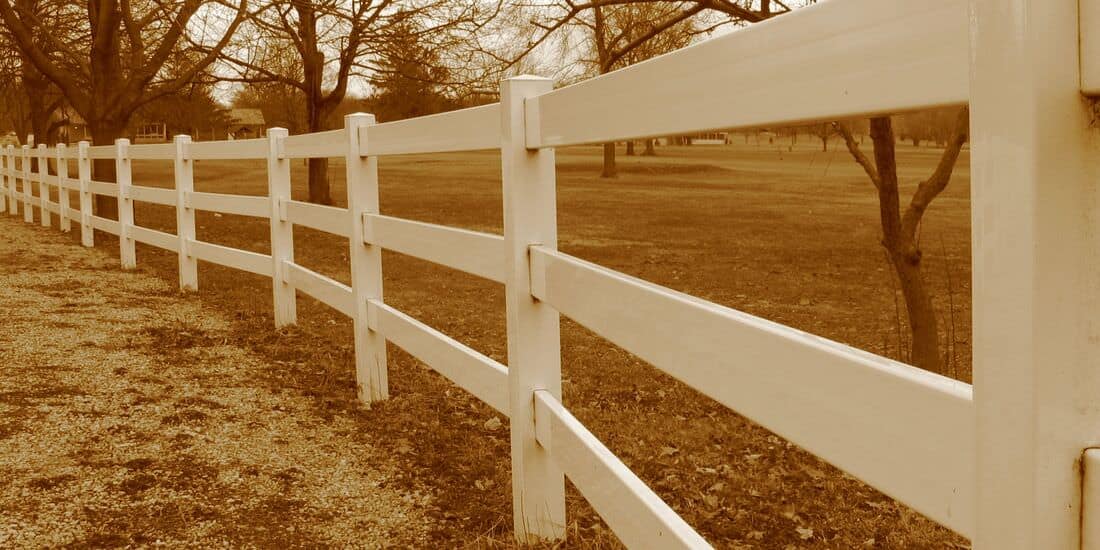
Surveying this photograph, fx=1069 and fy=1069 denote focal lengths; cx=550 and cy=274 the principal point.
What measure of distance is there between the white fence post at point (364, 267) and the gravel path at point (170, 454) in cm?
43

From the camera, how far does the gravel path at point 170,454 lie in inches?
163

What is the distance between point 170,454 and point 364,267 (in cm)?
167

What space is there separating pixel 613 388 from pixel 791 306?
5.50 m

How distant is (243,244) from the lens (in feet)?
56.6

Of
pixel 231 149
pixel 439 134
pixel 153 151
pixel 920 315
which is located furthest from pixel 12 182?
pixel 920 315

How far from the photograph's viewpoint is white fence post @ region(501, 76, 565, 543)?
3.77 metres

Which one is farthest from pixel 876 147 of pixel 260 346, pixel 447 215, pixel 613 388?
pixel 447 215

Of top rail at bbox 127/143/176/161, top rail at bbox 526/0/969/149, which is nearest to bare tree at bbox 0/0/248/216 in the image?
top rail at bbox 127/143/176/161

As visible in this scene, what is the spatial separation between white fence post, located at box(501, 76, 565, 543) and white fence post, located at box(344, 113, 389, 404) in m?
2.44

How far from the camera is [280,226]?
27.0ft

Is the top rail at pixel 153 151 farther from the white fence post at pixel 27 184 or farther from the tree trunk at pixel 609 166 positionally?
the tree trunk at pixel 609 166

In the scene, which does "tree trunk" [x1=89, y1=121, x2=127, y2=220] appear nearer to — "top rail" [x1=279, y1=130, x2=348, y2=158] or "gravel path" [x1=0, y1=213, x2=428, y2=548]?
"gravel path" [x1=0, y1=213, x2=428, y2=548]

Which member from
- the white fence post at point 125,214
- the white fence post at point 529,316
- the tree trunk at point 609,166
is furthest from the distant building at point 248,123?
the white fence post at point 529,316

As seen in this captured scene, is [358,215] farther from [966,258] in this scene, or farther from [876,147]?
[966,258]
